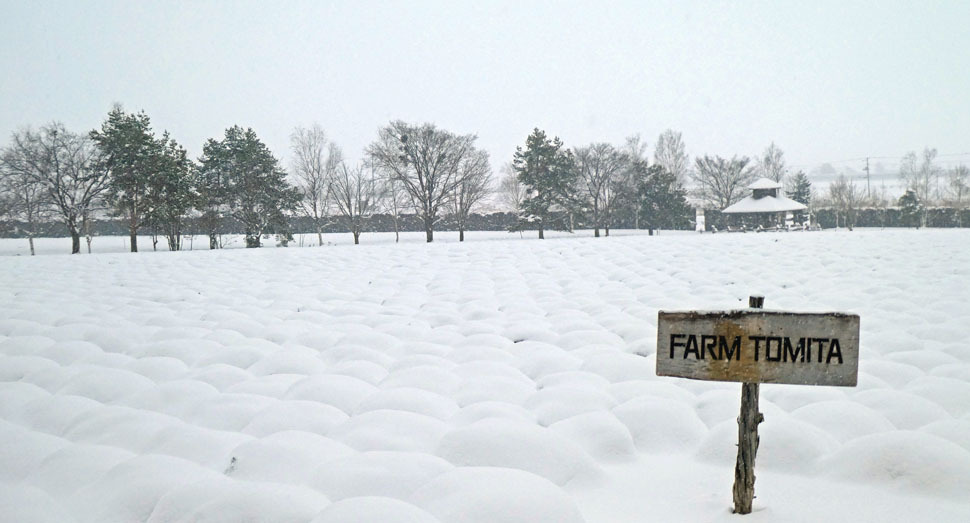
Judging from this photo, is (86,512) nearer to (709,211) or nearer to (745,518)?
(745,518)

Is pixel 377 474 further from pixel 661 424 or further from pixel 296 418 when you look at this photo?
pixel 661 424

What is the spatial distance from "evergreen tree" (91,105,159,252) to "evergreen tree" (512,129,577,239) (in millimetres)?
22614

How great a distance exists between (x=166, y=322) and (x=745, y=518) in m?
5.56

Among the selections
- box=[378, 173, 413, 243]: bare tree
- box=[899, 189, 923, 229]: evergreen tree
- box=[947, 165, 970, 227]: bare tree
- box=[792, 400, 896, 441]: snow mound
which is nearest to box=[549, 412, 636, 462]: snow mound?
box=[792, 400, 896, 441]: snow mound

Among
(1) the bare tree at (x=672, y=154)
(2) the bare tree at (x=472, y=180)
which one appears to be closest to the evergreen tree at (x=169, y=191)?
(2) the bare tree at (x=472, y=180)

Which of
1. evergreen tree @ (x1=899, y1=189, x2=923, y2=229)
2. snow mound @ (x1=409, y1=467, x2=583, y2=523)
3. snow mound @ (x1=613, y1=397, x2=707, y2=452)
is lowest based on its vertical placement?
snow mound @ (x1=613, y1=397, x2=707, y2=452)

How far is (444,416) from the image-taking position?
2.79 m

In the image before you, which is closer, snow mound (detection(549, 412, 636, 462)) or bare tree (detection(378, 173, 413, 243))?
snow mound (detection(549, 412, 636, 462))

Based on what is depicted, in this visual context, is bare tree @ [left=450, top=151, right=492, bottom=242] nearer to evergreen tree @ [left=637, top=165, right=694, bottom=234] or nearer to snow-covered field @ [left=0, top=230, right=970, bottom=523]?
evergreen tree @ [left=637, top=165, right=694, bottom=234]

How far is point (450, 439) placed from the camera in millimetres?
2387

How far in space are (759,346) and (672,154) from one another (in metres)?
58.9

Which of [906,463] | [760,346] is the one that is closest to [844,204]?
[906,463]

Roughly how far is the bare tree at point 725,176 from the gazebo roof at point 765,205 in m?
15.3

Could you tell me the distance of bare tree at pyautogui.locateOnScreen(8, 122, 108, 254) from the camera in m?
25.9
